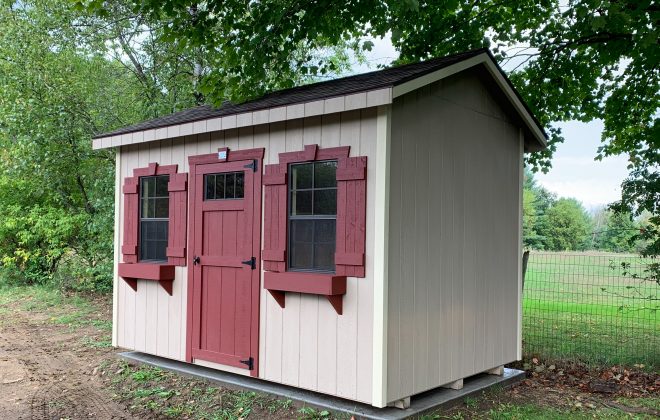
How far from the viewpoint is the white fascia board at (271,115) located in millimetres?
4461

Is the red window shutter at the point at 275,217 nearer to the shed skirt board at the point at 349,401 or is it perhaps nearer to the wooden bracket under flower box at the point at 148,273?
the shed skirt board at the point at 349,401

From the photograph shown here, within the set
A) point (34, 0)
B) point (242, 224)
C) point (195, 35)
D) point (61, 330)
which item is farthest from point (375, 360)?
point (34, 0)

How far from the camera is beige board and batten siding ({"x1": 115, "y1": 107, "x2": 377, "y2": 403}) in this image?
468cm

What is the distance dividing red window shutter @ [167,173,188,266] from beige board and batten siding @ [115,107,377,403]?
0.12m

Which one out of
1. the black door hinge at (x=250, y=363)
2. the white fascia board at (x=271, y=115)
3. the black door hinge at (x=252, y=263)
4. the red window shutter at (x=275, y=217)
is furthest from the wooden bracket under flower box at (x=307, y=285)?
the white fascia board at (x=271, y=115)

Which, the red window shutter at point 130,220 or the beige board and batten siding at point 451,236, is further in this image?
the red window shutter at point 130,220

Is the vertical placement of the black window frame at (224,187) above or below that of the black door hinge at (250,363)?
above

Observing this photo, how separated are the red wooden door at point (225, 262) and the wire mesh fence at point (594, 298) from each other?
3964 millimetres

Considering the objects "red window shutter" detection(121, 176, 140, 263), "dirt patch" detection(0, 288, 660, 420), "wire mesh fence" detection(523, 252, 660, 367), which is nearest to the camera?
"dirt patch" detection(0, 288, 660, 420)

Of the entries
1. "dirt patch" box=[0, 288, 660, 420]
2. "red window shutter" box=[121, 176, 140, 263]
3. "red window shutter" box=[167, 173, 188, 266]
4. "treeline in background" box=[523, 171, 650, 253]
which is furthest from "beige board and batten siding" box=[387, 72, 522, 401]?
"treeline in background" box=[523, 171, 650, 253]

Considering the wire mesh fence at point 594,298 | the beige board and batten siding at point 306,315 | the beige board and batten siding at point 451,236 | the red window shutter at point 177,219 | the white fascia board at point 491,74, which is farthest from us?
the wire mesh fence at point 594,298

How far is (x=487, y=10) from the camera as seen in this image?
9.67 metres

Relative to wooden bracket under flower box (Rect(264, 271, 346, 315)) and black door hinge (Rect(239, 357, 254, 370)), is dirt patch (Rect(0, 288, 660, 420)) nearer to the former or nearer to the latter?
black door hinge (Rect(239, 357, 254, 370))

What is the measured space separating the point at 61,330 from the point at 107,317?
41.9 inches
